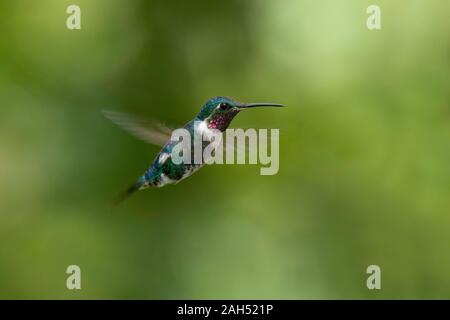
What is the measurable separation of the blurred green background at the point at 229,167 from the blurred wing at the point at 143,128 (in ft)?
3.44

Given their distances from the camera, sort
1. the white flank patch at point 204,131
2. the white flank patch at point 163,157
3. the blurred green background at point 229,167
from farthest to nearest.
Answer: the blurred green background at point 229,167, the white flank patch at point 163,157, the white flank patch at point 204,131

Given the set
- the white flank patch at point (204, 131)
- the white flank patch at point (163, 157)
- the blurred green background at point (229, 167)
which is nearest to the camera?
the white flank patch at point (204, 131)

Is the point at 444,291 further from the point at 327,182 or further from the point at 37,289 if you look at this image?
the point at 37,289

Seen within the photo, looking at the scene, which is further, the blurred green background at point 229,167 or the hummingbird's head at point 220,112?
the blurred green background at point 229,167

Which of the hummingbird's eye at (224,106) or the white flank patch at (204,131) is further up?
the hummingbird's eye at (224,106)

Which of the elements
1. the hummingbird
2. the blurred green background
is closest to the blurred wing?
the hummingbird

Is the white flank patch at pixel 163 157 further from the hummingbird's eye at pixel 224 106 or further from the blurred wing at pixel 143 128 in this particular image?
the hummingbird's eye at pixel 224 106

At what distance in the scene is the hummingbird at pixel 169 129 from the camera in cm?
165

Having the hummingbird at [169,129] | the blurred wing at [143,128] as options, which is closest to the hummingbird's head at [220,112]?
the hummingbird at [169,129]

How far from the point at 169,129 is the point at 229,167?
122cm

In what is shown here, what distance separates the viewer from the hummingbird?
1.65m

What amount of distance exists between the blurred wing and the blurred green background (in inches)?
41.3

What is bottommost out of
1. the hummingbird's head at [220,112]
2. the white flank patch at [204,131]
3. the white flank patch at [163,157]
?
the white flank patch at [163,157]
